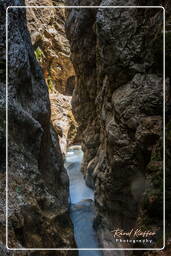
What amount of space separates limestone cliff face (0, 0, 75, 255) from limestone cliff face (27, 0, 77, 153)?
36.8 feet

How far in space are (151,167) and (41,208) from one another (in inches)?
100

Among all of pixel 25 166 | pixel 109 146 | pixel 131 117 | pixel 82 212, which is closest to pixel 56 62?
pixel 82 212

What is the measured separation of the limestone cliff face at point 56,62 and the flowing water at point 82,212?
530cm

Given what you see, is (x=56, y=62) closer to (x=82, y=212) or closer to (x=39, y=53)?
(x=39, y=53)

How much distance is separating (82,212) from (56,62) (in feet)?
42.9

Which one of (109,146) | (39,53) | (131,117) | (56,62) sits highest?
(39,53)

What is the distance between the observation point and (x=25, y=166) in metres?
6.03

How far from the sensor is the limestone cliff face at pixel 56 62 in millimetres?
19203

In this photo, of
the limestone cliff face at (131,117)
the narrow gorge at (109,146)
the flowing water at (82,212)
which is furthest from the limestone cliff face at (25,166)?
the limestone cliff face at (131,117)

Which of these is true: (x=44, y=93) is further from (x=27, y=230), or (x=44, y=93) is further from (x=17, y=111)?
(x=27, y=230)

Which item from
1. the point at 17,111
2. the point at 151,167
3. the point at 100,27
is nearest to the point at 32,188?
the point at 17,111

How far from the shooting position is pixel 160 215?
203 inches

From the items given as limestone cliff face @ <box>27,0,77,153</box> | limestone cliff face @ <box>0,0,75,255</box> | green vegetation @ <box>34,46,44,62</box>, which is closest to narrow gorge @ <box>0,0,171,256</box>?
limestone cliff face @ <box>0,0,75,255</box>

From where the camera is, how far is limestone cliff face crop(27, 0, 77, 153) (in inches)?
756
